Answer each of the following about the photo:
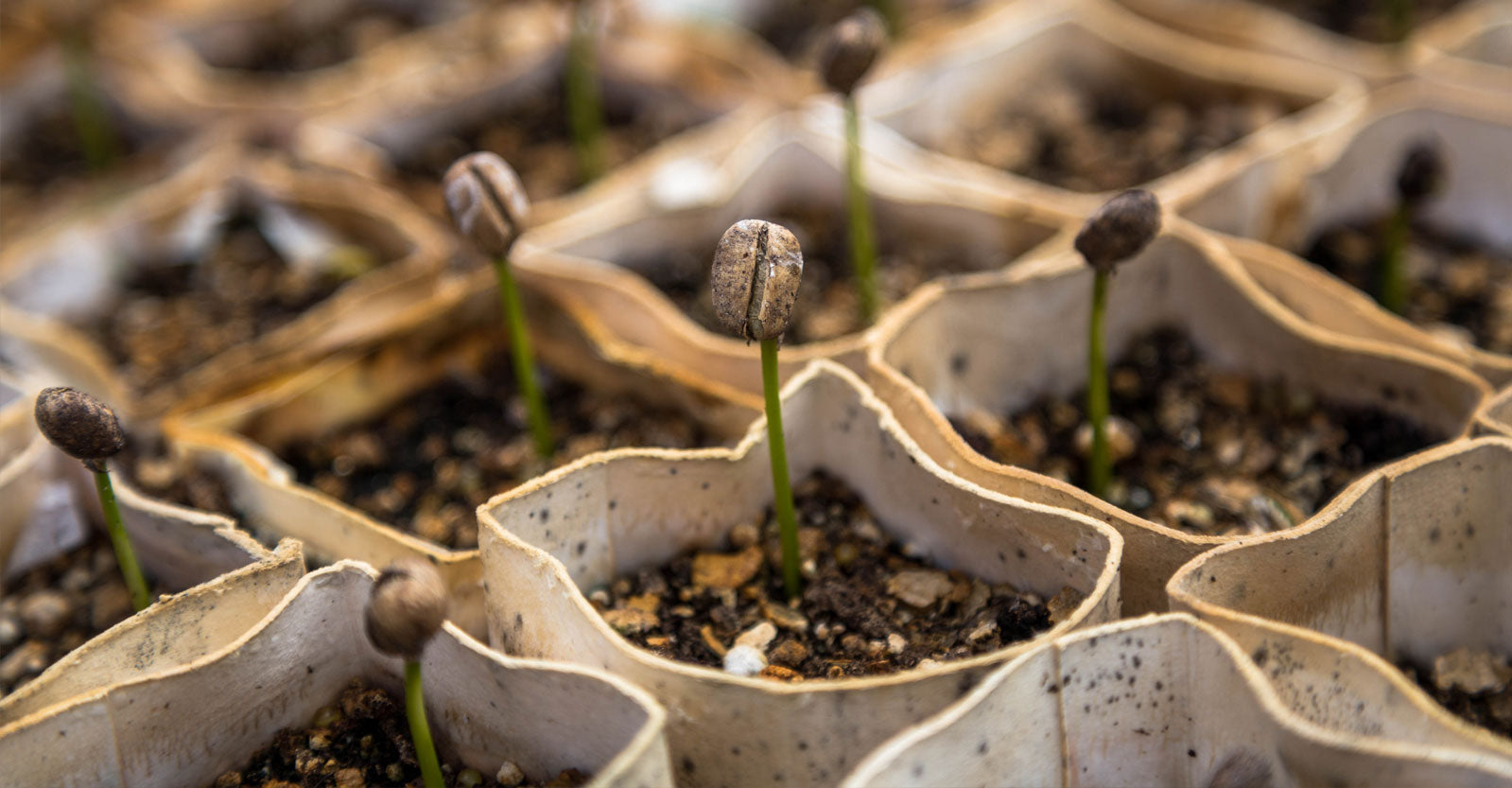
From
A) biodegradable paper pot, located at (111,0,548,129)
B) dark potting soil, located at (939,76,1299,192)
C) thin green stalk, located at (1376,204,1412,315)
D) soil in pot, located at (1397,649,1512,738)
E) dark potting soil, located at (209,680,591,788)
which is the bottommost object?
soil in pot, located at (1397,649,1512,738)

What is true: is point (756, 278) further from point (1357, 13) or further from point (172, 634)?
point (1357, 13)

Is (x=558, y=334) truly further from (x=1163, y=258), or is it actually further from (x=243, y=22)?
(x=243, y=22)

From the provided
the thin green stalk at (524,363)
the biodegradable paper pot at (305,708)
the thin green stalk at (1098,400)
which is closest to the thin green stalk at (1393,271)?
the thin green stalk at (1098,400)

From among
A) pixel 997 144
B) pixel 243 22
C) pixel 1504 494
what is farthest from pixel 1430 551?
pixel 243 22

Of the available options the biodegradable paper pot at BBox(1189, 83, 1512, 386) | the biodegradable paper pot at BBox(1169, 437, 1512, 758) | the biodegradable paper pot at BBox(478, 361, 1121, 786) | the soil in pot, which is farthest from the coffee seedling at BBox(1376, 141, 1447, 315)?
the biodegradable paper pot at BBox(478, 361, 1121, 786)

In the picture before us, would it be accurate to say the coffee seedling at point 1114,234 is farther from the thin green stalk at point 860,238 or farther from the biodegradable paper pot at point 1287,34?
the biodegradable paper pot at point 1287,34

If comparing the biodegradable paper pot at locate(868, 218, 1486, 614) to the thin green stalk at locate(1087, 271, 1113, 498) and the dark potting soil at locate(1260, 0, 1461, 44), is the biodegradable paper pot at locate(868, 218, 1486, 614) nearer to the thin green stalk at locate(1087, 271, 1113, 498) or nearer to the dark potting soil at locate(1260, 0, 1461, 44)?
the thin green stalk at locate(1087, 271, 1113, 498)

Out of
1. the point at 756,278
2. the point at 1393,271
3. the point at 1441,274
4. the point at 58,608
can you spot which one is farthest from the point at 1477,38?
the point at 58,608
